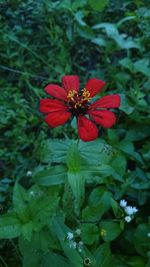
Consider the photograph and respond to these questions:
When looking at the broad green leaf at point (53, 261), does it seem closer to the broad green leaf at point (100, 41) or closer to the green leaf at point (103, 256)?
the green leaf at point (103, 256)

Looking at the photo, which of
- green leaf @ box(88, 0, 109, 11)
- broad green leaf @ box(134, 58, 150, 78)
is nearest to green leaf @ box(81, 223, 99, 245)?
broad green leaf @ box(134, 58, 150, 78)

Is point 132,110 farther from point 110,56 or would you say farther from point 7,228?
point 7,228

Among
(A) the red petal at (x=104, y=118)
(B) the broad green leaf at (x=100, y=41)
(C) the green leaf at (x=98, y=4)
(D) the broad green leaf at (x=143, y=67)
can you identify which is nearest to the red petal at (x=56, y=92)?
(A) the red petal at (x=104, y=118)

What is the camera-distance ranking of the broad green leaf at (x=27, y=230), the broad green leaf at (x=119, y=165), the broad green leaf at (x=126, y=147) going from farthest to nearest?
1. the broad green leaf at (x=126, y=147)
2. the broad green leaf at (x=119, y=165)
3. the broad green leaf at (x=27, y=230)

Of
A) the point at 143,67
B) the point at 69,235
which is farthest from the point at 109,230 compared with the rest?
the point at 143,67

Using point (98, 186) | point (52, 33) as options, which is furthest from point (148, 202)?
point (52, 33)
